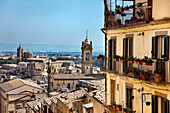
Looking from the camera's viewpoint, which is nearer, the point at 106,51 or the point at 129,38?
the point at 129,38

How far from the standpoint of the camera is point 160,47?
1031 centimetres

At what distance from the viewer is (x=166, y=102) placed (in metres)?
10.2

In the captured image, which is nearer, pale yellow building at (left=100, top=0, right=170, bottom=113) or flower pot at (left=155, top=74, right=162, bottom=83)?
flower pot at (left=155, top=74, right=162, bottom=83)

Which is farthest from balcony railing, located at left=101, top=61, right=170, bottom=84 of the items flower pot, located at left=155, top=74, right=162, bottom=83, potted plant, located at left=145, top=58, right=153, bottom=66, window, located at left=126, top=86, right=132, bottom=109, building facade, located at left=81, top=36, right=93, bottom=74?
building facade, located at left=81, top=36, right=93, bottom=74

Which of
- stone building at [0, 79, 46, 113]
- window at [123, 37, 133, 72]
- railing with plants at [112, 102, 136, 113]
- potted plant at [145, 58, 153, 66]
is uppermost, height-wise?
window at [123, 37, 133, 72]

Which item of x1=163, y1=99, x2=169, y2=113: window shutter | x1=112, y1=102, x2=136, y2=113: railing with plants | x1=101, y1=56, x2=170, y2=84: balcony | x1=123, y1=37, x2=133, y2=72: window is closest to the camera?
x1=101, y1=56, x2=170, y2=84: balcony

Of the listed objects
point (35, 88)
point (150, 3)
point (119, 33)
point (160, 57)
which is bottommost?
point (35, 88)

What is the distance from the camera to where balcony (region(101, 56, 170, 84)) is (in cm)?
998

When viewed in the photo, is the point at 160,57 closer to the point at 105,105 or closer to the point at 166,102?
the point at 166,102

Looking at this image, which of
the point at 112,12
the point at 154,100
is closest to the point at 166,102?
the point at 154,100

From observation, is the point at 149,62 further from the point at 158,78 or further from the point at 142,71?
the point at 158,78

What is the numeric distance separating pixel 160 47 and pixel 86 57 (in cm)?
5560

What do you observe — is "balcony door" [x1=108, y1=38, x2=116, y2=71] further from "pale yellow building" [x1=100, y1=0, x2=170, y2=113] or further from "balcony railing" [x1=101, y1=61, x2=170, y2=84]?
"balcony railing" [x1=101, y1=61, x2=170, y2=84]

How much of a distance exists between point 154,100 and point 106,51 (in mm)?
4858
